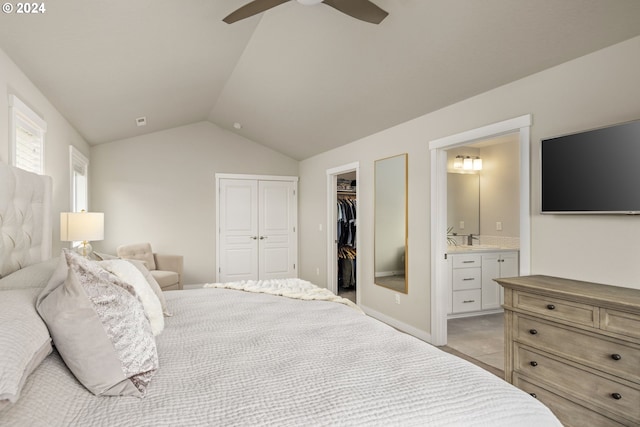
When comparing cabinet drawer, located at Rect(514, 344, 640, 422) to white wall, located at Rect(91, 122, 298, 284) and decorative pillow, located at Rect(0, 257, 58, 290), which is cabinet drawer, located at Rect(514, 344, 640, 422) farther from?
white wall, located at Rect(91, 122, 298, 284)

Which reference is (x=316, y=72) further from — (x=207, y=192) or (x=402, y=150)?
(x=207, y=192)

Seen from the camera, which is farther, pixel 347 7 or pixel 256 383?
pixel 347 7

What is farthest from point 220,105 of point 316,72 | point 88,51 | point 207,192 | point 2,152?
point 2,152

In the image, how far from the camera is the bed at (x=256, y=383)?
1001 mm

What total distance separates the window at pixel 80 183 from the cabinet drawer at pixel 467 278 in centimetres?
479

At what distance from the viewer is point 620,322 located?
71.5 inches

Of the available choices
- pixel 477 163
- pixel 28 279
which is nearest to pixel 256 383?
pixel 28 279

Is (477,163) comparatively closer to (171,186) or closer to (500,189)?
(500,189)

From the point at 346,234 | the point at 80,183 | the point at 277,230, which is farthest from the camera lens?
the point at 277,230

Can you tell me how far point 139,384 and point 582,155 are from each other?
8.51ft

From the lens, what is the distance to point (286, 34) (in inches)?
124

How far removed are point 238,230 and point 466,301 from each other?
3804 millimetres

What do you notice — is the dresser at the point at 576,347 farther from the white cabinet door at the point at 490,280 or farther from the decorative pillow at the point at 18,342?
the decorative pillow at the point at 18,342

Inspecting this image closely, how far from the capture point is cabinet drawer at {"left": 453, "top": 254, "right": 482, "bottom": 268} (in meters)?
4.43
